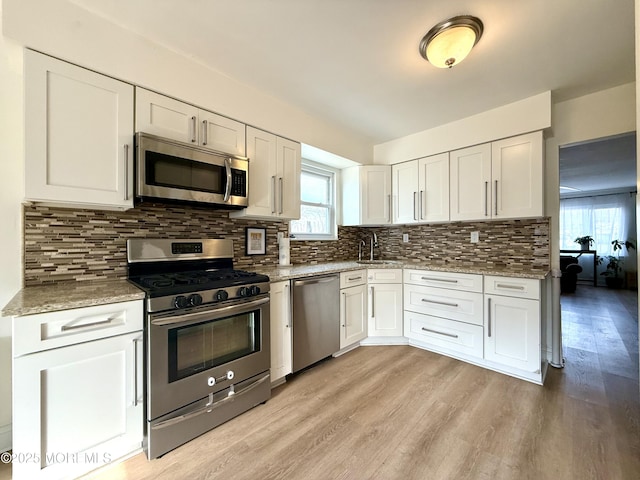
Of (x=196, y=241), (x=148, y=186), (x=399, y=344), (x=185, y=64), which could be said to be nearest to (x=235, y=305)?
(x=196, y=241)

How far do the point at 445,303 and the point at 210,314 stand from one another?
223cm

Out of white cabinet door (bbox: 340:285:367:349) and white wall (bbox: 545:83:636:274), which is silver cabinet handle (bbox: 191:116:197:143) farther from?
white wall (bbox: 545:83:636:274)

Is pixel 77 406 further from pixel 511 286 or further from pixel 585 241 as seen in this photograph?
pixel 585 241

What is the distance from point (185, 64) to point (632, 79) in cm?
347

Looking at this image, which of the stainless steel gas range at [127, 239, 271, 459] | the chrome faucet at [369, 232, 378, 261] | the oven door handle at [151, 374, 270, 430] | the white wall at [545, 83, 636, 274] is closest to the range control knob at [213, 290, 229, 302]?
the stainless steel gas range at [127, 239, 271, 459]

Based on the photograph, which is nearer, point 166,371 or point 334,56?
point 166,371

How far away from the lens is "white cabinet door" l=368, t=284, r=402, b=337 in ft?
9.82

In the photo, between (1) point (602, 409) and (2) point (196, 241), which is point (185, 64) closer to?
(2) point (196, 241)

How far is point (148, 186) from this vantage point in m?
1.66

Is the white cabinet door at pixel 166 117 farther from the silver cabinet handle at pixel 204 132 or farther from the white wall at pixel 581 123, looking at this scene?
the white wall at pixel 581 123

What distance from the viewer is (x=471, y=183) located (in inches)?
110

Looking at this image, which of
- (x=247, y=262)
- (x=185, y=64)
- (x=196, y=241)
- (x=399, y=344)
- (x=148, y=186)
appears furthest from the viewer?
(x=399, y=344)

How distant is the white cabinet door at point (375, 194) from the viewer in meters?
3.39

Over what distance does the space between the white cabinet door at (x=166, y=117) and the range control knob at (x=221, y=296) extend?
42.7 inches
